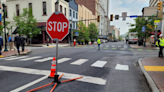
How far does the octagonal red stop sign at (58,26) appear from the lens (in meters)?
4.75

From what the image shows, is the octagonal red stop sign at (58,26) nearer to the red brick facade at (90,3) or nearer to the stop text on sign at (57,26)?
the stop text on sign at (57,26)

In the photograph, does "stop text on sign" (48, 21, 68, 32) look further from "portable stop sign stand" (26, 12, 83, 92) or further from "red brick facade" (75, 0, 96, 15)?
"red brick facade" (75, 0, 96, 15)

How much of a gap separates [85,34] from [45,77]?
100.0ft

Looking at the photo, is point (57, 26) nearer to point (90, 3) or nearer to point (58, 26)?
point (58, 26)

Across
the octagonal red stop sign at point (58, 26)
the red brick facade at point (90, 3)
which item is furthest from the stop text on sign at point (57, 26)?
the red brick facade at point (90, 3)

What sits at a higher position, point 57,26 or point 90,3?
point 90,3

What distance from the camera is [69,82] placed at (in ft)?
17.0

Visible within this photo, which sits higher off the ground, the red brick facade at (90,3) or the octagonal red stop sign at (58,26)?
the red brick facade at (90,3)

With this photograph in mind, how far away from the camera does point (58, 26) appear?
15.7ft

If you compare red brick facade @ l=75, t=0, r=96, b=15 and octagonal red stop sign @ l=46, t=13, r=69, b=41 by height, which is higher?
red brick facade @ l=75, t=0, r=96, b=15

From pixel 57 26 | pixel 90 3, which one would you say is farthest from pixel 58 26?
pixel 90 3

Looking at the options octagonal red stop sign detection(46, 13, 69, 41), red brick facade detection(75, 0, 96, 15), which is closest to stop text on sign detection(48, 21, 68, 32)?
octagonal red stop sign detection(46, 13, 69, 41)

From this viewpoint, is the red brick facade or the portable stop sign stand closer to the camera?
the portable stop sign stand

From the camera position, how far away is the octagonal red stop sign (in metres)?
4.75
